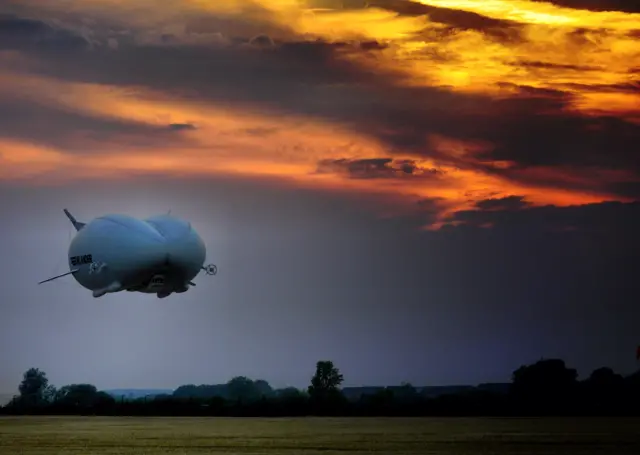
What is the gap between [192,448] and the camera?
8238cm

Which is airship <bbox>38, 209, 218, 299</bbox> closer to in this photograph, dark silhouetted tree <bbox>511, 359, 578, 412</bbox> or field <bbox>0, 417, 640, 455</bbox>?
field <bbox>0, 417, 640, 455</bbox>

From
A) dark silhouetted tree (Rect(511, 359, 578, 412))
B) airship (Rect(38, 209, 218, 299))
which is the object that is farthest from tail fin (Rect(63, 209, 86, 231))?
dark silhouetted tree (Rect(511, 359, 578, 412))

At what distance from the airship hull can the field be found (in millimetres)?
14170

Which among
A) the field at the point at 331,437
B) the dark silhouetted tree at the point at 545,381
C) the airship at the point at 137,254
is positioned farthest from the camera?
the dark silhouetted tree at the point at 545,381

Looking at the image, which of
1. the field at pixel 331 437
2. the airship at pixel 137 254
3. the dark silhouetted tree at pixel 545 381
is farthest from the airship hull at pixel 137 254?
the dark silhouetted tree at pixel 545 381

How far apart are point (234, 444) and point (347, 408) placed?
6107 cm

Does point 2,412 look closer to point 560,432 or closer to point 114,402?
point 114,402

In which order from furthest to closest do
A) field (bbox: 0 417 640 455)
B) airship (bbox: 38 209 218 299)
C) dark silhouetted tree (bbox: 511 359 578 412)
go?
1. dark silhouetted tree (bbox: 511 359 578 412)
2. airship (bbox: 38 209 218 299)
3. field (bbox: 0 417 640 455)

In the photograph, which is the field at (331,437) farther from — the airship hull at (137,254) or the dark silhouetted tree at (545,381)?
the dark silhouetted tree at (545,381)

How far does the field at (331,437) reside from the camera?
8025 cm

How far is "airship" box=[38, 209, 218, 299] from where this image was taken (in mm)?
118312

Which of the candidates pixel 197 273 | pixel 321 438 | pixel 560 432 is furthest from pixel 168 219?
pixel 560 432

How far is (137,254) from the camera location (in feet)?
387

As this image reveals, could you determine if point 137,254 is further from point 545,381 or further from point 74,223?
point 545,381
